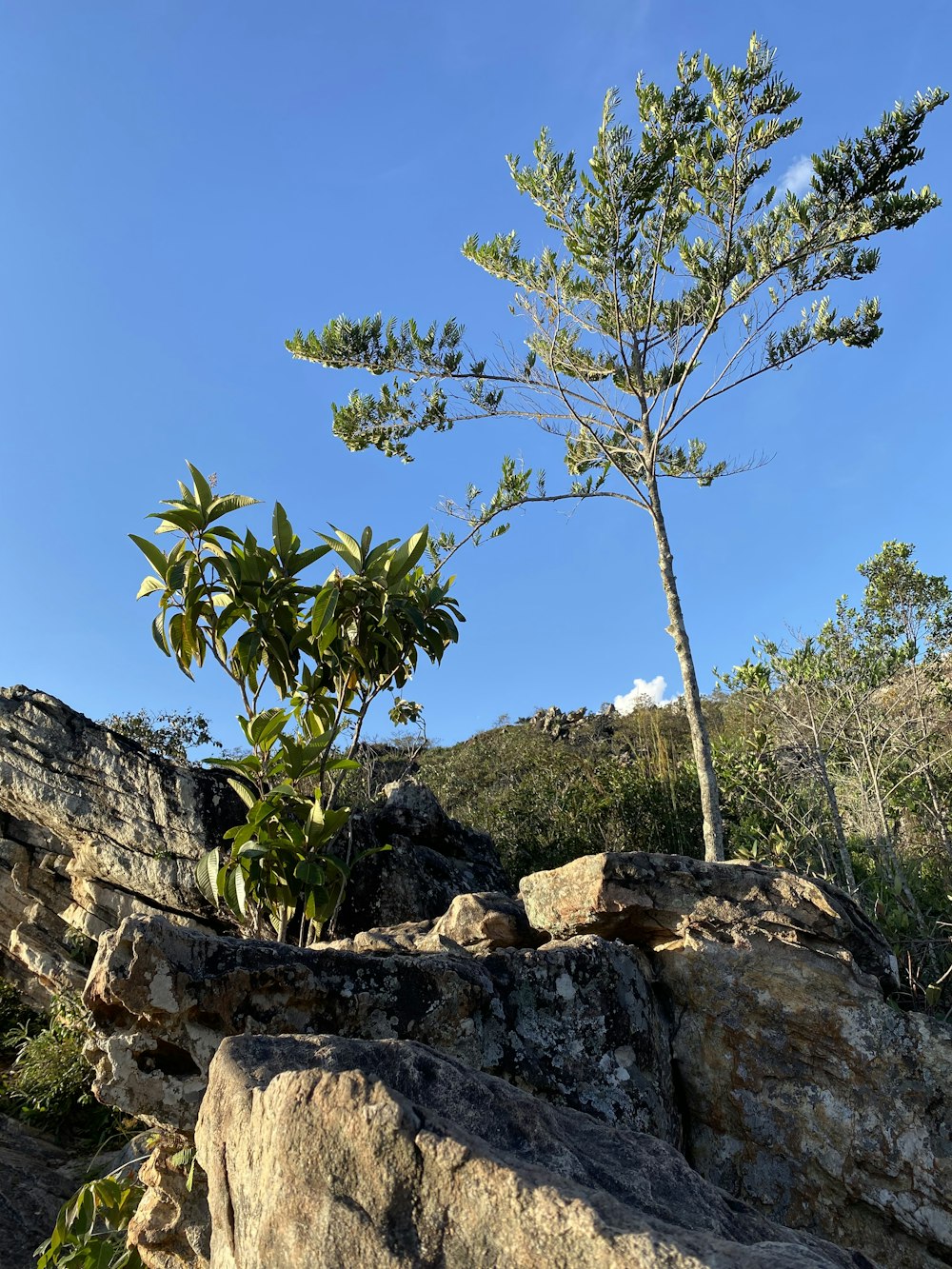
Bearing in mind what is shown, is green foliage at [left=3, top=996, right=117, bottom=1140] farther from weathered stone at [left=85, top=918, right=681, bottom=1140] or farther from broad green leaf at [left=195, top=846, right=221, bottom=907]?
weathered stone at [left=85, top=918, right=681, bottom=1140]

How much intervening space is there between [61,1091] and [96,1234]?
9.70 feet

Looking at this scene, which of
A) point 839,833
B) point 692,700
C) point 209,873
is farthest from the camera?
point 692,700

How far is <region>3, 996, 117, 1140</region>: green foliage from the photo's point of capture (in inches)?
243

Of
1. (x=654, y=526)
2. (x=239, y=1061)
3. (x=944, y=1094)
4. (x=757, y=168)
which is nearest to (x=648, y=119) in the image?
(x=757, y=168)

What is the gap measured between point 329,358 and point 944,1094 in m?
10.1

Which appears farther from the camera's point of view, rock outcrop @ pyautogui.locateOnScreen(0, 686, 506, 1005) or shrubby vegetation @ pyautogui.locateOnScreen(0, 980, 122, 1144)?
rock outcrop @ pyautogui.locateOnScreen(0, 686, 506, 1005)

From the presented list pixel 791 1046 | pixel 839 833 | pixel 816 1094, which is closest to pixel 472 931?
pixel 791 1046

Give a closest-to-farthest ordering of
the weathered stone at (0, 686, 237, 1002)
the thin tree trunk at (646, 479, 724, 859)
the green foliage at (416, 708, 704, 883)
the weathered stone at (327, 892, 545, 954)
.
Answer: the weathered stone at (327, 892, 545, 954), the weathered stone at (0, 686, 237, 1002), the thin tree trunk at (646, 479, 724, 859), the green foliage at (416, 708, 704, 883)

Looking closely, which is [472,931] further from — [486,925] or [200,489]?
[200,489]

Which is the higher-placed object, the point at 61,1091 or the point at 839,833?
the point at 839,833

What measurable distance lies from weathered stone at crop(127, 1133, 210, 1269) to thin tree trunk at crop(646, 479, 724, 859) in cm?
629

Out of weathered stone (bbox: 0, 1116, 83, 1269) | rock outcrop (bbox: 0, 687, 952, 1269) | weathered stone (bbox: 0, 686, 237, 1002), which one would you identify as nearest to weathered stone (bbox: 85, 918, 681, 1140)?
rock outcrop (bbox: 0, 687, 952, 1269)

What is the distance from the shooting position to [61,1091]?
626 cm

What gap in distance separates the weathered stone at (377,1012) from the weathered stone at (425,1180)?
94 centimetres
